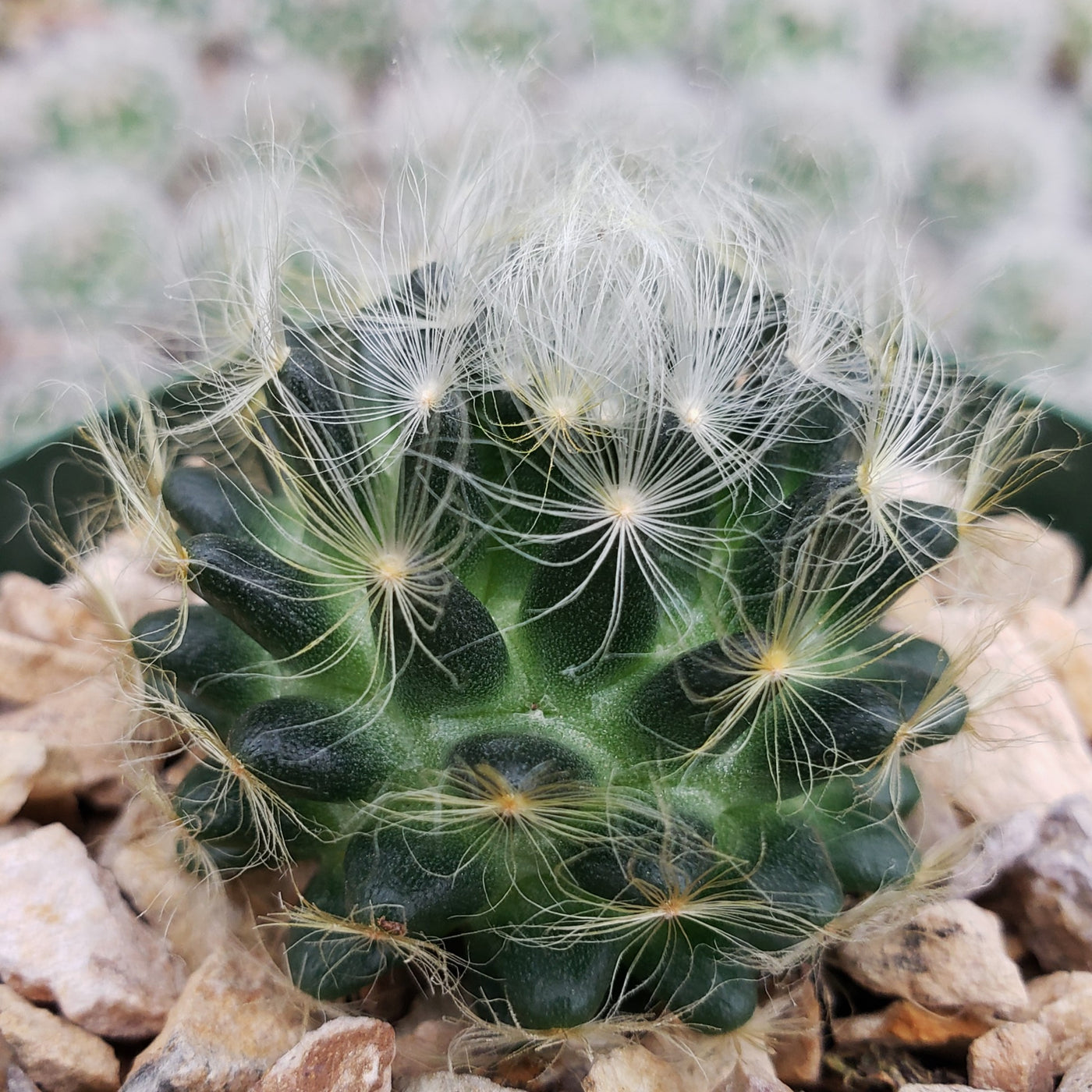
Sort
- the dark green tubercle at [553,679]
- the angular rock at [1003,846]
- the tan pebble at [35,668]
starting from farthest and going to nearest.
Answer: the tan pebble at [35,668] → the angular rock at [1003,846] → the dark green tubercle at [553,679]

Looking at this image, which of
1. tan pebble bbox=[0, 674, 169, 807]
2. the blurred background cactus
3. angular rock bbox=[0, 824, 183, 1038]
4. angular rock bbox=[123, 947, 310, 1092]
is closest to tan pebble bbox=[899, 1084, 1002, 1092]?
angular rock bbox=[123, 947, 310, 1092]

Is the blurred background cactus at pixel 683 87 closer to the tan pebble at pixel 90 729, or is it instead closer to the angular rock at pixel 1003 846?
the tan pebble at pixel 90 729

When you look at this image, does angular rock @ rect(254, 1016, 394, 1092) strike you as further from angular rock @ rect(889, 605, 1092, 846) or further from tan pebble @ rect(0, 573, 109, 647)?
tan pebble @ rect(0, 573, 109, 647)

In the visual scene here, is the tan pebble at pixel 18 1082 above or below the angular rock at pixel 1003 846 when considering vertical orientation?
below

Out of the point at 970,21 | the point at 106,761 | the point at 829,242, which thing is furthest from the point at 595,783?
the point at 970,21

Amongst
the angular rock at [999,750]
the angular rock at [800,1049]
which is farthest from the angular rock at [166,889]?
the angular rock at [999,750]

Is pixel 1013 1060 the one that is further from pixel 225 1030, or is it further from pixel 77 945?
pixel 77 945

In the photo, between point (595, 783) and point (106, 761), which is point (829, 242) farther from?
point (106, 761)
